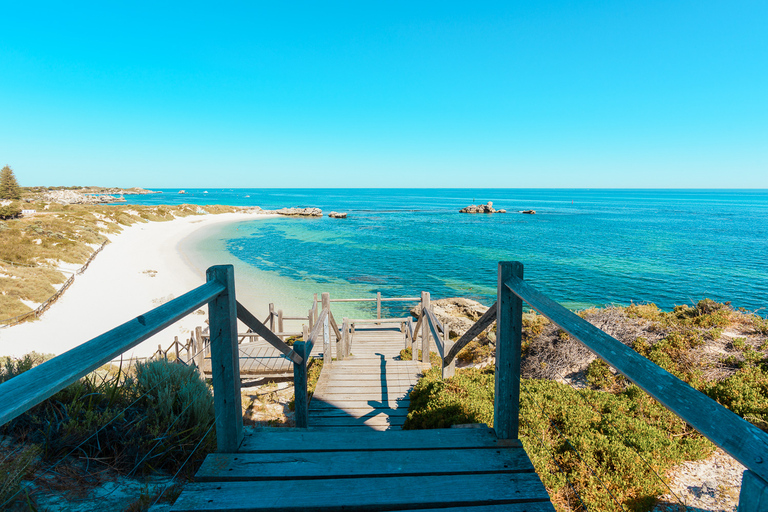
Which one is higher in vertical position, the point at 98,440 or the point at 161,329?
the point at 161,329

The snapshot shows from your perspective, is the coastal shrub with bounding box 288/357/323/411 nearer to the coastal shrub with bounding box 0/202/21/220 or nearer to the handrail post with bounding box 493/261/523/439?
the handrail post with bounding box 493/261/523/439

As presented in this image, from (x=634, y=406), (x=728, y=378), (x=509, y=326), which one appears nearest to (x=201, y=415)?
(x=509, y=326)

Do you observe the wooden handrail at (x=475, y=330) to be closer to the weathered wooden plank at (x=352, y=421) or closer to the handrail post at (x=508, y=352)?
the handrail post at (x=508, y=352)

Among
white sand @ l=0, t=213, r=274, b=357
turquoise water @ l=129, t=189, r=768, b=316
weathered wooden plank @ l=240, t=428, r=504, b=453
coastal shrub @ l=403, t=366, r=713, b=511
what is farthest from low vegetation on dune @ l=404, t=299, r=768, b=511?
white sand @ l=0, t=213, r=274, b=357

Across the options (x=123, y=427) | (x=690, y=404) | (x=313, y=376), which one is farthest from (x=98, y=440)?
(x=313, y=376)

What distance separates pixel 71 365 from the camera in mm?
1184

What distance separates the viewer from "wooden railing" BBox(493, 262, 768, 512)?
87cm

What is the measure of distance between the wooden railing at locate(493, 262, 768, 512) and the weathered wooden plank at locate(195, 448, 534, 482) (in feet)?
0.86

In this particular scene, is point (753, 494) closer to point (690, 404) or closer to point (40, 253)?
point (690, 404)

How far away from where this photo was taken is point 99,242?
30734 mm

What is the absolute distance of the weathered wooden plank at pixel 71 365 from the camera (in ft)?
3.21

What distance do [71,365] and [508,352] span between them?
2237 mm

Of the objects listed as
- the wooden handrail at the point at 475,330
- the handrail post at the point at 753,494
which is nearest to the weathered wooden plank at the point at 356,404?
the wooden handrail at the point at 475,330

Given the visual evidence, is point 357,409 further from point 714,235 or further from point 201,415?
point 714,235
